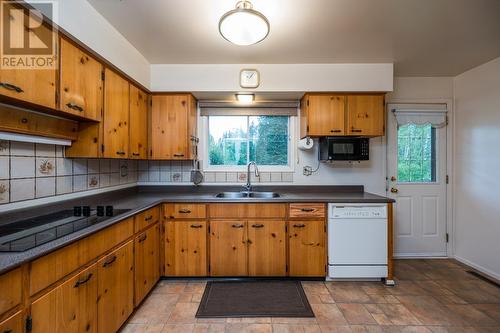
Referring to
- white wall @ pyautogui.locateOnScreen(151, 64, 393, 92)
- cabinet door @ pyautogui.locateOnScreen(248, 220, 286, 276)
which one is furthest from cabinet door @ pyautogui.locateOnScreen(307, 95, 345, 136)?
cabinet door @ pyautogui.locateOnScreen(248, 220, 286, 276)

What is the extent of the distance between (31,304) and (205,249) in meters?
1.59

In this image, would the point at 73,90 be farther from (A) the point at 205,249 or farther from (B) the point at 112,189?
(A) the point at 205,249

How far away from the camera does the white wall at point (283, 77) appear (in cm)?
268

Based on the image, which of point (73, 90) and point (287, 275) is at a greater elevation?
point (73, 90)

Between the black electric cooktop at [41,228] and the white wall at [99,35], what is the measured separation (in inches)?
48.4

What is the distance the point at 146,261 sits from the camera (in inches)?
83.6

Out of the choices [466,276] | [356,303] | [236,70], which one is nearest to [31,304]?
[356,303]

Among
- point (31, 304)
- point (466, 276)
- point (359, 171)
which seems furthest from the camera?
point (359, 171)

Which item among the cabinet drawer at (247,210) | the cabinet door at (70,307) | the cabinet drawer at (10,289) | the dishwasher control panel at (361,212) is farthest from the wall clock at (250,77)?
the cabinet drawer at (10,289)

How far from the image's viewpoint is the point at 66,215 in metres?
1.72

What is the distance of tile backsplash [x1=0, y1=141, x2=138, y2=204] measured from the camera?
1.45 metres

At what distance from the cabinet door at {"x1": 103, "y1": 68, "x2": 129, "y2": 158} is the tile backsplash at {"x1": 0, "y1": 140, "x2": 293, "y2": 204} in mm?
302

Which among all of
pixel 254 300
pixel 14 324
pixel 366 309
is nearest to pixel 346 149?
pixel 366 309

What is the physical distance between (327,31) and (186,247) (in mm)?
2491
